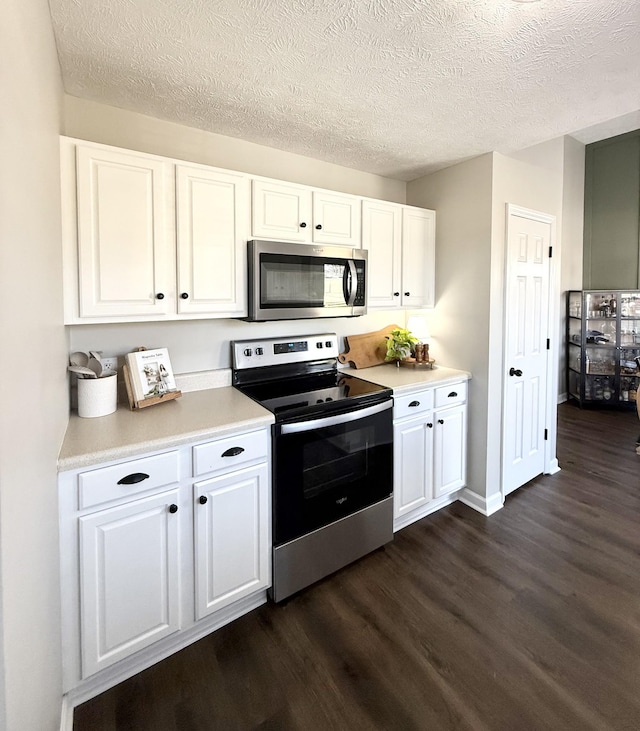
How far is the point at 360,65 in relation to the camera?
1.63 metres

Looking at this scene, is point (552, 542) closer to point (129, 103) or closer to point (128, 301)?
point (128, 301)

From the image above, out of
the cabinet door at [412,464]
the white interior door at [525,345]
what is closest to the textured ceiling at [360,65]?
the white interior door at [525,345]

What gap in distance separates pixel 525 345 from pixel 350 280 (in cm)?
143

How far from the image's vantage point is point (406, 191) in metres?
3.17

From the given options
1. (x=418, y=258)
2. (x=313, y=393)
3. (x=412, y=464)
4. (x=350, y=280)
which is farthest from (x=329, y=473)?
(x=418, y=258)

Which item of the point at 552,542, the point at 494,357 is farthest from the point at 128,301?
the point at 552,542

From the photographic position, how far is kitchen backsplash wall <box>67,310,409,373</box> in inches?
78.0

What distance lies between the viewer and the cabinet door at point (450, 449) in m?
2.59

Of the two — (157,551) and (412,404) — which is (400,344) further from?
(157,551)

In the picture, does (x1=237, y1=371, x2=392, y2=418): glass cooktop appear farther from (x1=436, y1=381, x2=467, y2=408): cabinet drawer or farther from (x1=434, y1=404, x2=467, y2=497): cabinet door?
(x1=434, y1=404, x2=467, y2=497): cabinet door

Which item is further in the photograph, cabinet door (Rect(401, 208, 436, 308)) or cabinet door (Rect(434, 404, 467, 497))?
cabinet door (Rect(401, 208, 436, 308))

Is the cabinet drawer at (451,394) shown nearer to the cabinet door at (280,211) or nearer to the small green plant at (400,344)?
the small green plant at (400,344)

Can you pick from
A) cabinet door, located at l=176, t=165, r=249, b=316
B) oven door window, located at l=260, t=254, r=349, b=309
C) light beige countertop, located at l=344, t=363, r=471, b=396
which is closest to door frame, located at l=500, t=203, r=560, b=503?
light beige countertop, located at l=344, t=363, r=471, b=396

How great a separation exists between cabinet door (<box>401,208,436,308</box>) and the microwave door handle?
0.50 metres
